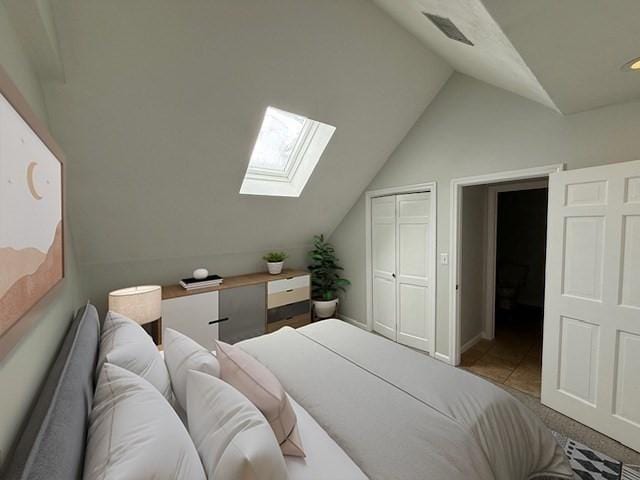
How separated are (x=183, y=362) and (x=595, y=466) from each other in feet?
8.19

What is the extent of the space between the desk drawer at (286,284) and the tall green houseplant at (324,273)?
1.42 ft

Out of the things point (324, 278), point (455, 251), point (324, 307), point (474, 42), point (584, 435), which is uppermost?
point (474, 42)

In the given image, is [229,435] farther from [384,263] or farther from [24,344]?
[384,263]

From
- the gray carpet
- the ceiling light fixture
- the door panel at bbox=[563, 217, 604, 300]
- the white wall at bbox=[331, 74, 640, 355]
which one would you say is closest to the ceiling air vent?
the ceiling light fixture

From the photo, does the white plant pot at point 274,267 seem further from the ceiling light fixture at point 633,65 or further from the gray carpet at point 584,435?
the ceiling light fixture at point 633,65

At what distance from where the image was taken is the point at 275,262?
11.6 feet

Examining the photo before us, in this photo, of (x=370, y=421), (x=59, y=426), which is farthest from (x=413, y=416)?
(x=59, y=426)

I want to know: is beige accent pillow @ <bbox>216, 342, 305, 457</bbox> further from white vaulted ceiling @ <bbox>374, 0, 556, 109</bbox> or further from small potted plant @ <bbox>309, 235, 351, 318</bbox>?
small potted plant @ <bbox>309, 235, 351, 318</bbox>

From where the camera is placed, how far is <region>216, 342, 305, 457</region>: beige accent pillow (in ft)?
3.40

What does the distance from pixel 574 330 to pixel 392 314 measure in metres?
1.78

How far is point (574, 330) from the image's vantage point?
6.59ft

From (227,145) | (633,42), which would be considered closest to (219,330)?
(227,145)

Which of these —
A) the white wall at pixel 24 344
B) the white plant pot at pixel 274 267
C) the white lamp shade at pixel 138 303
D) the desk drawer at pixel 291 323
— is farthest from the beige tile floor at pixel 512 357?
the white wall at pixel 24 344

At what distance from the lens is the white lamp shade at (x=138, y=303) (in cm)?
196
